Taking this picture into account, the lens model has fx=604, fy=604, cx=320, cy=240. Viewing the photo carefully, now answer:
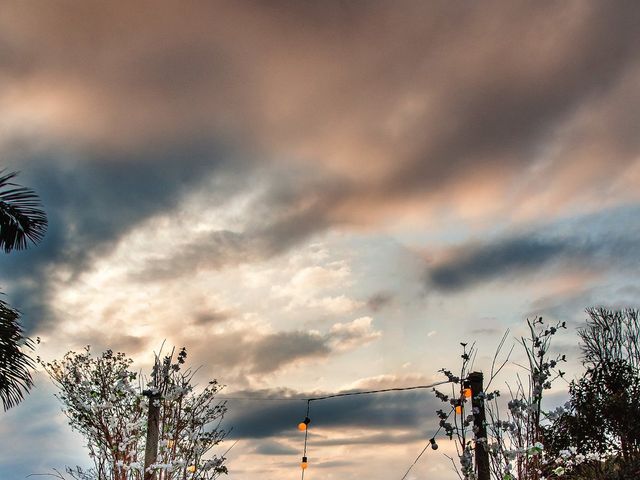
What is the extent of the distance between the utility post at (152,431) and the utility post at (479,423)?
4.79 meters

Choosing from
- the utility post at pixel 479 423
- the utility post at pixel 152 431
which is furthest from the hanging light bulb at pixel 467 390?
the utility post at pixel 152 431

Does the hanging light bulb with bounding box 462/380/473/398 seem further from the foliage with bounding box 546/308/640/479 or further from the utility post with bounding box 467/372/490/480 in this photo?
the foliage with bounding box 546/308/640/479

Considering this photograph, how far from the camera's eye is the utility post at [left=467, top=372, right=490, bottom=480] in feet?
28.3

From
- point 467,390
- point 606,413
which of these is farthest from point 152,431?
point 606,413

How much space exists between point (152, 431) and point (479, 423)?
4974 millimetres

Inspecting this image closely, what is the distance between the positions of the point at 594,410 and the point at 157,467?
16.3m

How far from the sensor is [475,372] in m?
9.55

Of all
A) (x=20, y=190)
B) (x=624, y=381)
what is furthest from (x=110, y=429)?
(x=624, y=381)

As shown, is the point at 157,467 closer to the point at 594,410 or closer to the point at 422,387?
the point at 422,387

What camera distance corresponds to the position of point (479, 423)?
8.99 meters

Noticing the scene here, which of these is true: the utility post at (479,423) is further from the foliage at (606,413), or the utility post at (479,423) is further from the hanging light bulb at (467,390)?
the foliage at (606,413)

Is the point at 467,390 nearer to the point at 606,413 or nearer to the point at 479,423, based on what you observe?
the point at 479,423

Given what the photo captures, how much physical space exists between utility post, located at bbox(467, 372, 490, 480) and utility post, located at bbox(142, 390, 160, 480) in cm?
479

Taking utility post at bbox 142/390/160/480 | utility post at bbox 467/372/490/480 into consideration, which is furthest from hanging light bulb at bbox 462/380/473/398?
utility post at bbox 142/390/160/480
